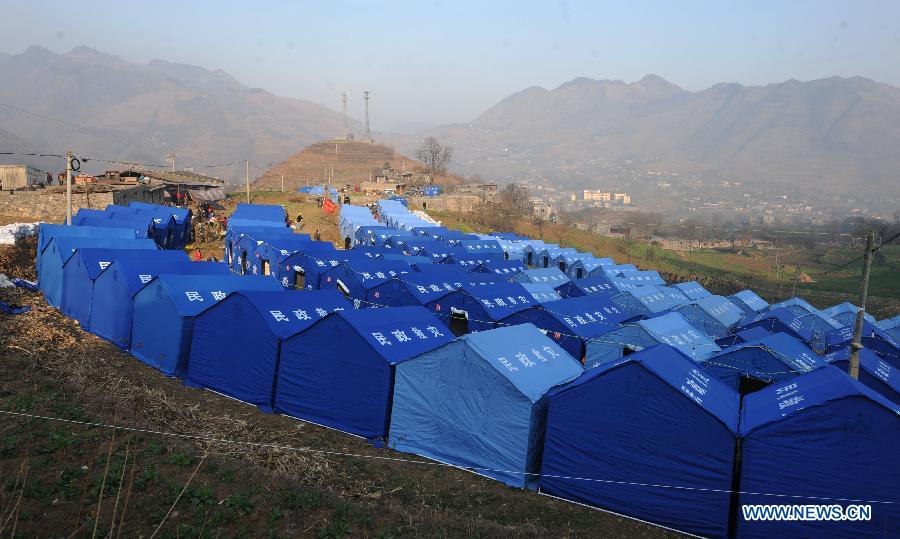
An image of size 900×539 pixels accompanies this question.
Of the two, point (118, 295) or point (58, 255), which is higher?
point (58, 255)

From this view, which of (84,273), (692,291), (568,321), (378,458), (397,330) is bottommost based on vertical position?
(378,458)

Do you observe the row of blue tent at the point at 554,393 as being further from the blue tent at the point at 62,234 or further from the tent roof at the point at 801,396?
the blue tent at the point at 62,234

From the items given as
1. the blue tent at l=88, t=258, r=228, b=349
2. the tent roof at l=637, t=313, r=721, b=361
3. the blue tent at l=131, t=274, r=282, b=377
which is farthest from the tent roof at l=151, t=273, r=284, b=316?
the tent roof at l=637, t=313, r=721, b=361

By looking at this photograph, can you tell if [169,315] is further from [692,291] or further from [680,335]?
[692,291]

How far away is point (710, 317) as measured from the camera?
23.0m

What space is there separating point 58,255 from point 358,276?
27.9 ft

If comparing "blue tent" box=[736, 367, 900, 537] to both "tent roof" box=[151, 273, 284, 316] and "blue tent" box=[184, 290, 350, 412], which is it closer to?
"blue tent" box=[184, 290, 350, 412]

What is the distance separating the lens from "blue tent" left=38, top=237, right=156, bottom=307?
18.4 m

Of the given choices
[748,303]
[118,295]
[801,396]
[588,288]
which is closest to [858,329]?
[801,396]

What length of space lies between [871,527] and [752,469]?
1414mm

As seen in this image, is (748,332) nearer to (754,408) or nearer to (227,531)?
(754,408)

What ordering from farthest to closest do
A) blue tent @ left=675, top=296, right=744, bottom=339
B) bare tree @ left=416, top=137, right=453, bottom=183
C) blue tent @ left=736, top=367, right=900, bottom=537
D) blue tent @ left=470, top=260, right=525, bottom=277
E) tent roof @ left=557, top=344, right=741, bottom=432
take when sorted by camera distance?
1. bare tree @ left=416, top=137, right=453, bottom=183
2. blue tent @ left=470, top=260, right=525, bottom=277
3. blue tent @ left=675, top=296, right=744, bottom=339
4. tent roof @ left=557, top=344, right=741, bottom=432
5. blue tent @ left=736, top=367, right=900, bottom=537

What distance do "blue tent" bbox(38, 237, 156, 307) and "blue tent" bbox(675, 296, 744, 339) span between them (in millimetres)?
17956

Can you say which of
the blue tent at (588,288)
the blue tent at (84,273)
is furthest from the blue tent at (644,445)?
the blue tent at (588,288)
